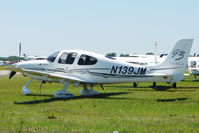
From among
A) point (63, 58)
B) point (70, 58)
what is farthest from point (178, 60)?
point (63, 58)

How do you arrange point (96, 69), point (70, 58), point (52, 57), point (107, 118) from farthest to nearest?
point (52, 57)
point (70, 58)
point (96, 69)
point (107, 118)

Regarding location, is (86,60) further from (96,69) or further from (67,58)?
(67,58)

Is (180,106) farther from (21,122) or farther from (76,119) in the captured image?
(21,122)

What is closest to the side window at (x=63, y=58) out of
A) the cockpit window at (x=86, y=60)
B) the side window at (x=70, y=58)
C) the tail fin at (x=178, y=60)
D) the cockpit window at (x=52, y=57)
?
the side window at (x=70, y=58)

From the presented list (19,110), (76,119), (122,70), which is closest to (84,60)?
(122,70)

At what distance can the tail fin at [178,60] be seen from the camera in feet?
45.1

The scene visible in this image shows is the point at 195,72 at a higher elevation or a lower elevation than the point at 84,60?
Result: lower

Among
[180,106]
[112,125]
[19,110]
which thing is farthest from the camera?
[180,106]

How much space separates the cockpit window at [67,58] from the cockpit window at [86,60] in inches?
14.7

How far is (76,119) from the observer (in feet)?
28.8

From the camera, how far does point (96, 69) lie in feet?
49.8

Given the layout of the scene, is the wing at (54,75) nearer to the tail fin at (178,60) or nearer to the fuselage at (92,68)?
the fuselage at (92,68)

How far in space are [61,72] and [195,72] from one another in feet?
52.3

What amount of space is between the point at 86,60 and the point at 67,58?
956 mm
